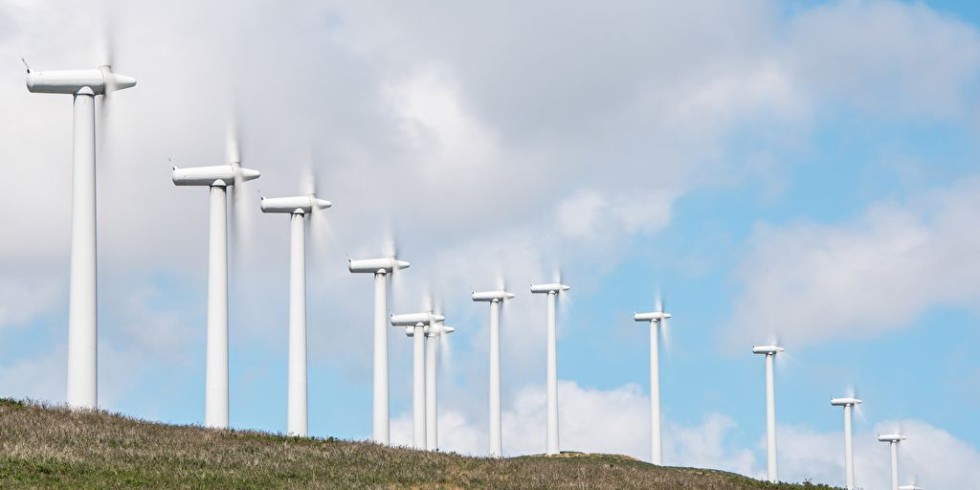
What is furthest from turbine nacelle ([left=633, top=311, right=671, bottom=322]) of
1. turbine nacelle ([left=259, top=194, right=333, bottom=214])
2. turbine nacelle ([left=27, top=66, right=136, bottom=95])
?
turbine nacelle ([left=27, top=66, right=136, bottom=95])

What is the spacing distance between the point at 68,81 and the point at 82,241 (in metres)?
9.13

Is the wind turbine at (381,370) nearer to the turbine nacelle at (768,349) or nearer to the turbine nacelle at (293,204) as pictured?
the turbine nacelle at (293,204)

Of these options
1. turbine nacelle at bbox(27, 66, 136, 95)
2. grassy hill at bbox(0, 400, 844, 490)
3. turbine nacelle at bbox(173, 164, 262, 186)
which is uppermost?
turbine nacelle at bbox(27, 66, 136, 95)

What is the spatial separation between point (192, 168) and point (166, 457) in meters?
37.6

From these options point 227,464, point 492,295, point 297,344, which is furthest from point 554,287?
point 227,464

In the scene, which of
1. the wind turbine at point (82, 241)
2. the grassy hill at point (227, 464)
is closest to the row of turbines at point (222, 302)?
the wind turbine at point (82, 241)

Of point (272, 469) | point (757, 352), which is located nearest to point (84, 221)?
Answer: point (272, 469)

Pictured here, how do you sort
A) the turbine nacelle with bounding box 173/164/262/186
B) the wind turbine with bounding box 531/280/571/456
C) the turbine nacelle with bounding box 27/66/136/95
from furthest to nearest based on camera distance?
the wind turbine with bounding box 531/280/571/456 < the turbine nacelle with bounding box 173/164/262/186 < the turbine nacelle with bounding box 27/66/136/95

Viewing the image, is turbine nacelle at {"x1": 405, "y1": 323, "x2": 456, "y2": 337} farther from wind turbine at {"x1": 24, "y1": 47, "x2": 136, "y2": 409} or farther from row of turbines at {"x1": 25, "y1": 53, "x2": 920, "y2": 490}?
wind turbine at {"x1": 24, "y1": 47, "x2": 136, "y2": 409}

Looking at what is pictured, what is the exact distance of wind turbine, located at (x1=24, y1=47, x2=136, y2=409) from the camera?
7412 centimetres

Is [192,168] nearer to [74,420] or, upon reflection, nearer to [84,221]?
[84,221]

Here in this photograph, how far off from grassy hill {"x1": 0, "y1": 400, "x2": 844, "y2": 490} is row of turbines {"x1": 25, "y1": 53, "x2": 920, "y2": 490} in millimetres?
6556

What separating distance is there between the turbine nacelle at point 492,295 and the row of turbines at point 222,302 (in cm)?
419

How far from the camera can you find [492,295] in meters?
169
